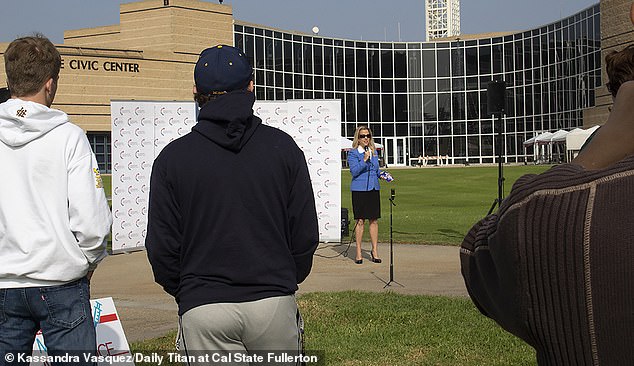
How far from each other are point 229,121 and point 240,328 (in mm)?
828

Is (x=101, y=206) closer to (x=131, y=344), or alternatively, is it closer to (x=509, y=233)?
(x=509, y=233)

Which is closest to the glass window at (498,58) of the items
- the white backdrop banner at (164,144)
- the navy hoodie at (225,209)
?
the white backdrop banner at (164,144)

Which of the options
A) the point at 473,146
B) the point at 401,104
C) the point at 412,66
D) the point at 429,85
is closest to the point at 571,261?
the point at 473,146

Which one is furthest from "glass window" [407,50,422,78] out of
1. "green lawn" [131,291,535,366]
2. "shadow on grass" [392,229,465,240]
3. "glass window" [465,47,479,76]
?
"green lawn" [131,291,535,366]

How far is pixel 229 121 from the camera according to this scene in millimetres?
3191

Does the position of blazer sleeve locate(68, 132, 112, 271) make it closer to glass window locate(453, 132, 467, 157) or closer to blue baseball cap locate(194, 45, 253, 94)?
blue baseball cap locate(194, 45, 253, 94)

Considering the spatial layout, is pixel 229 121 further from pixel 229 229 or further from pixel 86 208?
pixel 86 208

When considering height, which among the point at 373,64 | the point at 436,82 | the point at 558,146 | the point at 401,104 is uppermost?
the point at 373,64

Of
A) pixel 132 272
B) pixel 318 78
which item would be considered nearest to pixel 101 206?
pixel 132 272

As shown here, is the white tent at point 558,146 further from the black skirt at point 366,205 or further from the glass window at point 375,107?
the black skirt at point 366,205

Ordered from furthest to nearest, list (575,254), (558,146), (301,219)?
1. (558,146)
2. (301,219)
3. (575,254)

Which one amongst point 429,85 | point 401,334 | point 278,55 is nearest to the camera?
point 401,334

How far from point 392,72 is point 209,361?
7211cm

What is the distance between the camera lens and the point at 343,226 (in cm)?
1716
